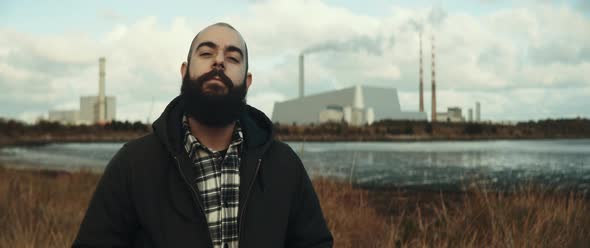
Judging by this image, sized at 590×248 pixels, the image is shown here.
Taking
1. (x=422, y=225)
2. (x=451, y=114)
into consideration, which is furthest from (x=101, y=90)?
(x=422, y=225)

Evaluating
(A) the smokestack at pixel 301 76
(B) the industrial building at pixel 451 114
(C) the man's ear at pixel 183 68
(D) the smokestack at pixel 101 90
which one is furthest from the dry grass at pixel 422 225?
(B) the industrial building at pixel 451 114

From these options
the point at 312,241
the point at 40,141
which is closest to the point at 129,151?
the point at 312,241

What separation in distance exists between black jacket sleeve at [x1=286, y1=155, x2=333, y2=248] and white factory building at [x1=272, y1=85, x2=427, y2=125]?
2054 inches

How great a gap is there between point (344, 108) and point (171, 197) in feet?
173

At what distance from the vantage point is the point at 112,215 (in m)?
2.19

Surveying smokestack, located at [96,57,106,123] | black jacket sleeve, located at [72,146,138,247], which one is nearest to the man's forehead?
black jacket sleeve, located at [72,146,138,247]

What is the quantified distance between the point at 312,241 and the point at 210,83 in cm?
84

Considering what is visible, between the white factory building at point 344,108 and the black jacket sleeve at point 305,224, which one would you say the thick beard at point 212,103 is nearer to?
the black jacket sleeve at point 305,224

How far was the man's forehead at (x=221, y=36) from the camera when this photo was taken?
2322 mm

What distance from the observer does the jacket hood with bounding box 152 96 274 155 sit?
7.28 ft

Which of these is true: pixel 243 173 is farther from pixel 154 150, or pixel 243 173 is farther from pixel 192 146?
pixel 154 150

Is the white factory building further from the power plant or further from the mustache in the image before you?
the mustache

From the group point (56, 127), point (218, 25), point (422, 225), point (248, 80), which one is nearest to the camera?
point (218, 25)

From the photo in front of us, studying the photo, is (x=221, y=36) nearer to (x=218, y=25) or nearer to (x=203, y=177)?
(x=218, y=25)
